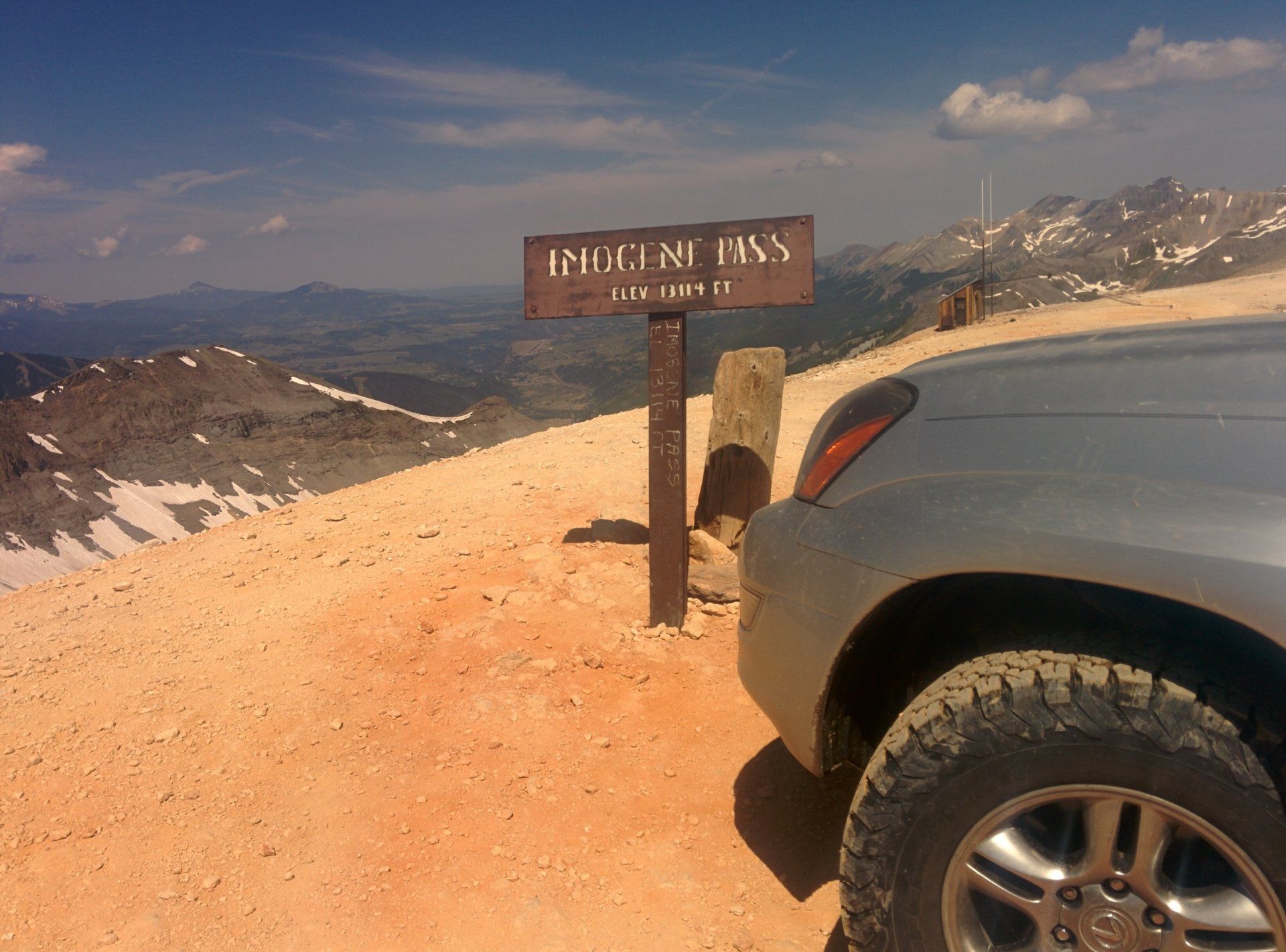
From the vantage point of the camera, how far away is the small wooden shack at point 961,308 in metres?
23.3

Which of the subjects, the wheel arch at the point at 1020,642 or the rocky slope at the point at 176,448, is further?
the rocky slope at the point at 176,448

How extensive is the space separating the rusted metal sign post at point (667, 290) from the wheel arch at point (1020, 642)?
2.54 metres

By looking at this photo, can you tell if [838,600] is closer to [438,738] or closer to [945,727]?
[945,727]

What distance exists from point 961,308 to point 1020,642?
23.5m

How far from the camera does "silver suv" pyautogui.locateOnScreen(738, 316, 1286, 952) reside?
1.70m

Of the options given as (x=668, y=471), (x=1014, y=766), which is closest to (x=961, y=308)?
(x=668, y=471)

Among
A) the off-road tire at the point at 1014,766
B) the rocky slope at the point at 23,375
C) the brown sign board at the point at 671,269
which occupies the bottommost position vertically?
the rocky slope at the point at 23,375

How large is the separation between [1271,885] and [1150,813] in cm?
23

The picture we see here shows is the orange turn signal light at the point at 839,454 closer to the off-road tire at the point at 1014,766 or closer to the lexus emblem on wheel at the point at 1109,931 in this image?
the off-road tire at the point at 1014,766

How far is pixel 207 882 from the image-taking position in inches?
121

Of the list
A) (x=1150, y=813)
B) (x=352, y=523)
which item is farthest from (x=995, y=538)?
(x=352, y=523)

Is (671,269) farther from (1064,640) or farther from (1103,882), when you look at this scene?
(1103,882)

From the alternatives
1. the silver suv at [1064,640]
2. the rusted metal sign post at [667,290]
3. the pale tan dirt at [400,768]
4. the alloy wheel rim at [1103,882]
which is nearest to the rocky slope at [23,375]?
the pale tan dirt at [400,768]

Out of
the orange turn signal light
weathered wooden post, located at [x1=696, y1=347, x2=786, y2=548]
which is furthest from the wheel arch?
weathered wooden post, located at [x1=696, y1=347, x2=786, y2=548]
